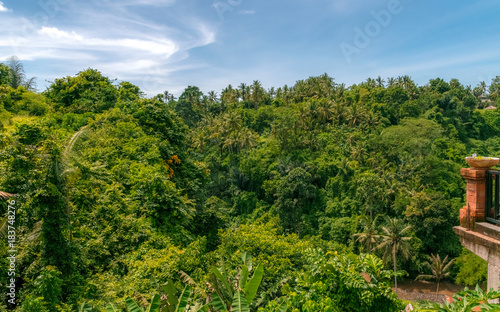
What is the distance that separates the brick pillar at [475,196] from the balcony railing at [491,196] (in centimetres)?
5

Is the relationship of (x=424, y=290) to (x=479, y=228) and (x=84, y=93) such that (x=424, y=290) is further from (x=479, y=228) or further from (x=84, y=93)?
(x=84, y=93)

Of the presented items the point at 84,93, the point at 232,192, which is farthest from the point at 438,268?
the point at 84,93

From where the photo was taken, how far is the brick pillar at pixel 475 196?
4.86m

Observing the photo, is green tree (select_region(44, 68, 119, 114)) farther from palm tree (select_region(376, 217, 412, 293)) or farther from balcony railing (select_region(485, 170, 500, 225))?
palm tree (select_region(376, 217, 412, 293))

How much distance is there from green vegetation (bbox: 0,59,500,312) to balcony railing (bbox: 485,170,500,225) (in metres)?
1.82

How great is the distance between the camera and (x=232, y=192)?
51406 mm

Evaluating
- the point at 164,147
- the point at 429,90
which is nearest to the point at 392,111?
the point at 429,90

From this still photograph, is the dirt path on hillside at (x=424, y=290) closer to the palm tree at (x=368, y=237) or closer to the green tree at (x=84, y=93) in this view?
the palm tree at (x=368, y=237)

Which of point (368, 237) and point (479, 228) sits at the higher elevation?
point (479, 228)

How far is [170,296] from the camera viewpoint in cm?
546

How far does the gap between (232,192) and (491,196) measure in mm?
47269

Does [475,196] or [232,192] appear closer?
Answer: [475,196]

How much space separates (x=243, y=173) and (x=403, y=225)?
25.5 m

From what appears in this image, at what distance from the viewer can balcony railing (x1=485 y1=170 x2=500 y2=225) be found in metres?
4.70
